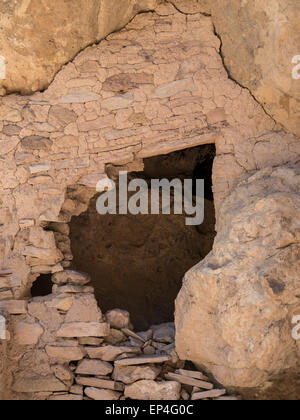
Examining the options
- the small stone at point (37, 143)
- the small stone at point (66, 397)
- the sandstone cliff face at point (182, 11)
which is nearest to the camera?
the sandstone cliff face at point (182, 11)

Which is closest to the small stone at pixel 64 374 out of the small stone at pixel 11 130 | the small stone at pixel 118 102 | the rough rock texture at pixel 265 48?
the small stone at pixel 11 130

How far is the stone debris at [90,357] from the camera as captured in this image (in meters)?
3.07

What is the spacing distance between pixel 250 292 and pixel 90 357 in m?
1.36

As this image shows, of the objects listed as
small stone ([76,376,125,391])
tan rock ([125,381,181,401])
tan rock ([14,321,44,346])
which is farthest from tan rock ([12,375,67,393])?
tan rock ([125,381,181,401])

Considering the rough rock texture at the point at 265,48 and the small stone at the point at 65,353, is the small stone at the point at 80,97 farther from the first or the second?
the small stone at the point at 65,353

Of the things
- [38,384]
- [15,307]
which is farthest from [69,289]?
[38,384]

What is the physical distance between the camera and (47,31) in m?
3.52

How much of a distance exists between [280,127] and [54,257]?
197 cm

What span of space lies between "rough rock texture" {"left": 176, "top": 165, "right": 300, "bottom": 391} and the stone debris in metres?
0.24

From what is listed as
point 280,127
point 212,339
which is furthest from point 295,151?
point 212,339

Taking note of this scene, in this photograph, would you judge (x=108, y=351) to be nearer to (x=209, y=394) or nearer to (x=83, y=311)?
(x=83, y=311)

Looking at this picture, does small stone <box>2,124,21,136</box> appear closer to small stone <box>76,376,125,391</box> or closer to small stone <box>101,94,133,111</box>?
small stone <box>101,94,133,111</box>

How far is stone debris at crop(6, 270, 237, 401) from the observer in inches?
121
